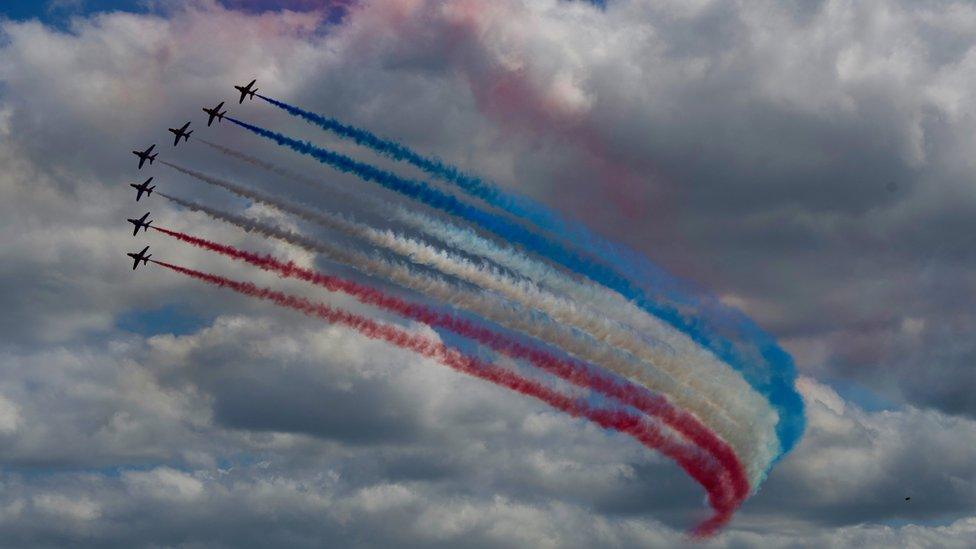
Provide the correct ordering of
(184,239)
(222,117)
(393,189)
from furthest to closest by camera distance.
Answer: (222,117), (184,239), (393,189)

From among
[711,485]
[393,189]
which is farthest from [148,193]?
[711,485]

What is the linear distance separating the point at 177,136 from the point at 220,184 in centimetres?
2549

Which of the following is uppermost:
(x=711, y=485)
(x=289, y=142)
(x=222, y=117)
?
(x=222, y=117)

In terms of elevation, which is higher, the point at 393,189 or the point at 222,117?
the point at 222,117

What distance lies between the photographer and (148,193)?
567ft

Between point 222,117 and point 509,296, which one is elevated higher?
point 222,117

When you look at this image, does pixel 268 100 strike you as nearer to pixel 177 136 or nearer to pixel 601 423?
pixel 177 136

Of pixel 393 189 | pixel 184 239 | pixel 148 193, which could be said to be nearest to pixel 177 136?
pixel 148 193

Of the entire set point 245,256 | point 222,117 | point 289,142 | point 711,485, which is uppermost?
point 222,117

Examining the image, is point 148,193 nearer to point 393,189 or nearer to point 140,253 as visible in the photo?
point 140,253

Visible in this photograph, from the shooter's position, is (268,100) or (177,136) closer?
(268,100)

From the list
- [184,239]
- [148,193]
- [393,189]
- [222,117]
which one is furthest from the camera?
[148,193]

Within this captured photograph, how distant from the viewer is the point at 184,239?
484ft

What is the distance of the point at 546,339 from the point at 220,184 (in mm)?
36878
